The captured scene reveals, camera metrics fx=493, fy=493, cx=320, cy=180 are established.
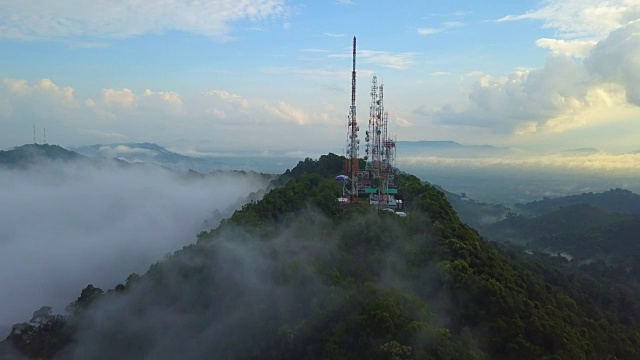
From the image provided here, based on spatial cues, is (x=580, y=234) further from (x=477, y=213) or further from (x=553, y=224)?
(x=477, y=213)

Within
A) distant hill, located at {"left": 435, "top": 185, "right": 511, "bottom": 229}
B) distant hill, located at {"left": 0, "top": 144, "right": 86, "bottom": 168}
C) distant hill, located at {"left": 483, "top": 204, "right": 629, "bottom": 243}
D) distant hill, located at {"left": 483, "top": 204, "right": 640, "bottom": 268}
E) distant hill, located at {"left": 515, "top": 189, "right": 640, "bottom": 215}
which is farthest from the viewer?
distant hill, located at {"left": 0, "top": 144, "right": 86, "bottom": 168}

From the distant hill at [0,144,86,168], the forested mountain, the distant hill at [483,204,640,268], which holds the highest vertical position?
the distant hill at [0,144,86,168]

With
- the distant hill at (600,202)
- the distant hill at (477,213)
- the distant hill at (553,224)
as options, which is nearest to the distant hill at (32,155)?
the distant hill at (477,213)

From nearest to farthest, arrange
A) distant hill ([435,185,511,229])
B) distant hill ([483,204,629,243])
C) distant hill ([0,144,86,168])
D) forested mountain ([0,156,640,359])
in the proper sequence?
forested mountain ([0,156,640,359]), distant hill ([483,204,629,243]), distant hill ([435,185,511,229]), distant hill ([0,144,86,168])

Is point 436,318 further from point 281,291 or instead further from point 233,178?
point 233,178

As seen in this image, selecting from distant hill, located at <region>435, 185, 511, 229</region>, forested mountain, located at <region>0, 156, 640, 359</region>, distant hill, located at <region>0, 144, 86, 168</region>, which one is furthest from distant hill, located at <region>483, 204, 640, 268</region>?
distant hill, located at <region>0, 144, 86, 168</region>

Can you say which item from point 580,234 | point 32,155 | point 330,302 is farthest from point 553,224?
point 32,155

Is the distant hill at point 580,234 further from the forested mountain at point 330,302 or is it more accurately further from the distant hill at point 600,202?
the forested mountain at point 330,302

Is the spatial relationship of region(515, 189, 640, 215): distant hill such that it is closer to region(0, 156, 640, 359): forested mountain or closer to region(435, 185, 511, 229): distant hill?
region(435, 185, 511, 229): distant hill
